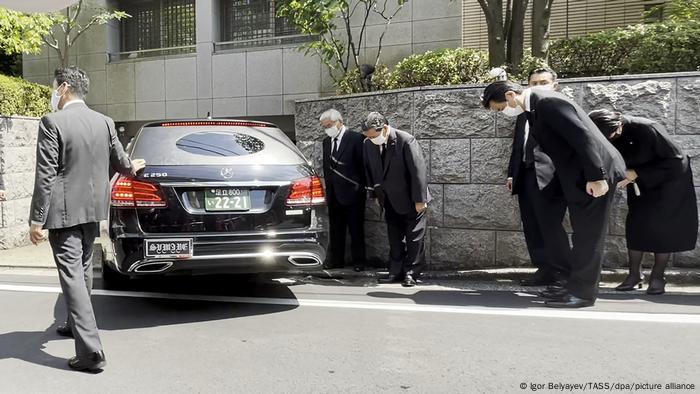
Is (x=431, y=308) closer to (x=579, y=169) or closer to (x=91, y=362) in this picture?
(x=579, y=169)

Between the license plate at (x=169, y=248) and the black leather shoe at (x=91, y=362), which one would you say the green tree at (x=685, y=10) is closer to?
the license plate at (x=169, y=248)

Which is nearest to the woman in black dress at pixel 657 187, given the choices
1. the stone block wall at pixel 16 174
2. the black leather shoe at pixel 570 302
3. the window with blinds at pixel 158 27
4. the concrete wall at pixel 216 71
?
the black leather shoe at pixel 570 302

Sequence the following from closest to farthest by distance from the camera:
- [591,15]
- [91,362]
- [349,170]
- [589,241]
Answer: [91,362] → [589,241] → [349,170] → [591,15]

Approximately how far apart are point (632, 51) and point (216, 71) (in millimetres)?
9624

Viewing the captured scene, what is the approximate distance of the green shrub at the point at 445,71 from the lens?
22.5 feet

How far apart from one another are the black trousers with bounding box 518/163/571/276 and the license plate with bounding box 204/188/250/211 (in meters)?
2.63

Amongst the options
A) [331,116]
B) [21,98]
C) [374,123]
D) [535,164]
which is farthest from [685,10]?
[21,98]

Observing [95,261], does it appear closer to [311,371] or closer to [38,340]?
[38,340]

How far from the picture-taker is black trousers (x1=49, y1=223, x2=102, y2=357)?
3502mm

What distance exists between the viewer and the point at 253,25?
44.9ft

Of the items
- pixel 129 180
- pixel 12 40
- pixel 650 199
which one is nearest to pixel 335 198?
pixel 129 180

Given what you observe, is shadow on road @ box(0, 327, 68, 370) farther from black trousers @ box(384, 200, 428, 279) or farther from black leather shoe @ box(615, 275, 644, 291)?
black leather shoe @ box(615, 275, 644, 291)

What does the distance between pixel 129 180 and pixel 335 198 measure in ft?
8.55

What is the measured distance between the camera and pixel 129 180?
4.37 metres
